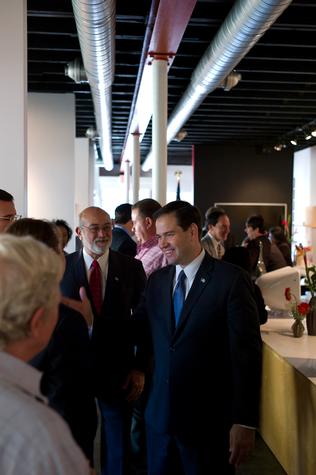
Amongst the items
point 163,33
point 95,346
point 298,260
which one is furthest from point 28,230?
point 298,260

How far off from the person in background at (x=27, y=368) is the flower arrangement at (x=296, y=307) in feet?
9.16

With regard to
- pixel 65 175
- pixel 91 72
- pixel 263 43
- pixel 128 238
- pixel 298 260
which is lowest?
pixel 298 260

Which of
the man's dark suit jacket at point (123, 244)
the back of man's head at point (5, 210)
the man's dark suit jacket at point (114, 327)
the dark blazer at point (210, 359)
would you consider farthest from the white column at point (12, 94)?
the dark blazer at point (210, 359)

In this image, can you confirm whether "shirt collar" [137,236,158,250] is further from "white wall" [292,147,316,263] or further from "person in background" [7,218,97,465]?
"white wall" [292,147,316,263]

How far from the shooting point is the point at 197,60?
24.0 ft

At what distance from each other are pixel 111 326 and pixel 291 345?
1.54 meters

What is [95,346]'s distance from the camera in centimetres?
244

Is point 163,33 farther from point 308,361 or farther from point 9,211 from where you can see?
point 308,361

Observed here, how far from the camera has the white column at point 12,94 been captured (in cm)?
373

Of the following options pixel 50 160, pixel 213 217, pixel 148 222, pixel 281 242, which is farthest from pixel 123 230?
pixel 50 160

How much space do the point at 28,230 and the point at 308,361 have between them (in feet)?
6.15

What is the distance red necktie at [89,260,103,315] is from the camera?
10.0 feet

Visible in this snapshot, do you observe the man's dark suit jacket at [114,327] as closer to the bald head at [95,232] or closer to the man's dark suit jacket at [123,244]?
the bald head at [95,232]

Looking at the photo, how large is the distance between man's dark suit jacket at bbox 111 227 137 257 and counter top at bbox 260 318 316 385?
148 cm
